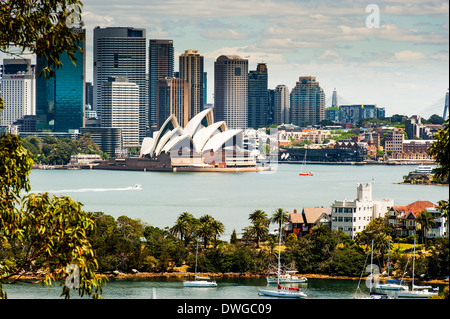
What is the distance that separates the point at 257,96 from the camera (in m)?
55.7

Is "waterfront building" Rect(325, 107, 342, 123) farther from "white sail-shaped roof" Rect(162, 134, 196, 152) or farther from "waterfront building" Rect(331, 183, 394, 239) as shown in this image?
"waterfront building" Rect(331, 183, 394, 239)

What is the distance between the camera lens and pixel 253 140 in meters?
43.4

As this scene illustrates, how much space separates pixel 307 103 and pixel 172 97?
1393 cm

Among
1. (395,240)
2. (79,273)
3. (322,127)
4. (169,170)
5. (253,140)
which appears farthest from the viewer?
(322,127)

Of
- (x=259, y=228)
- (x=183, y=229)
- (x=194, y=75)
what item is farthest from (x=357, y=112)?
(x=183, y=229)

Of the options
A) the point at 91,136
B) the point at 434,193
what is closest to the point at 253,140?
the point at 91,136

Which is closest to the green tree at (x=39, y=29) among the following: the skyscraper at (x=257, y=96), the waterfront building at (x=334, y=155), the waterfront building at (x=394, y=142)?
the waterfront building at (x=334, y=155)

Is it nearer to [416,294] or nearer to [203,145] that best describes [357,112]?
[203,145]

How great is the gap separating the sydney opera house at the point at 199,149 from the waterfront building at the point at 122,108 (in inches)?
592
